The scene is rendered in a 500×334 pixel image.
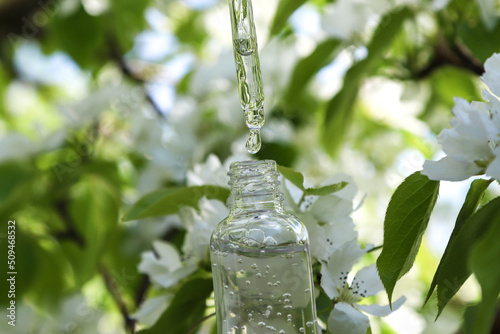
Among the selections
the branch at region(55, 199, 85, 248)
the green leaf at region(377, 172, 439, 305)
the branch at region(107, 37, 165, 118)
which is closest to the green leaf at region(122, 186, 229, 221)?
the green leaf at region(377, 172, 439, 305)

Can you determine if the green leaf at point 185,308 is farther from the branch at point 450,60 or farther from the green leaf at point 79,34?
the green leaf at point 79,34

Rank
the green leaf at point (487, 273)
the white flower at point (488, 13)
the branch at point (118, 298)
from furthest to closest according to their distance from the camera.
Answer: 1. the branch at point (118, 298)
2. the white flower at point (488, 13)
3. the green leaf at point (487, 273)

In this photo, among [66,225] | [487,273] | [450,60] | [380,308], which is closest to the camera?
[487,273]

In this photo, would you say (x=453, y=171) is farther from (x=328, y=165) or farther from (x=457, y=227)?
(x=328, y=165)

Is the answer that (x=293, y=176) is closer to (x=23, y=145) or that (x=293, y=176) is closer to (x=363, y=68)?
(x=363, y=68)

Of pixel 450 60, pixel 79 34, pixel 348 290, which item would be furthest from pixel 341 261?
pixel 79 34

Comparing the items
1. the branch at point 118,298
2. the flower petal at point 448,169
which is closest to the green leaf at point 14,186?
the branch at point 118,298
